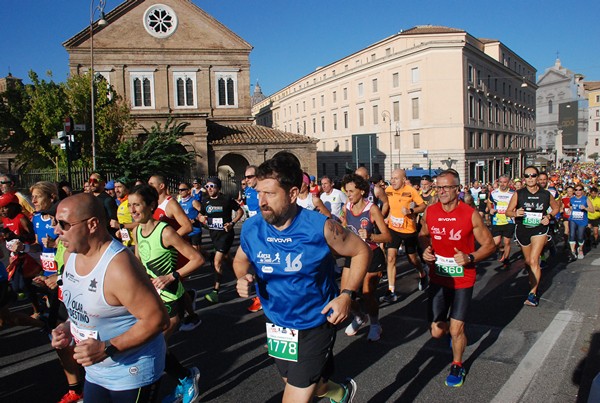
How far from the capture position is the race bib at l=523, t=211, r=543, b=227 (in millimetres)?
7430

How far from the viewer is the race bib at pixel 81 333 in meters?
2.64

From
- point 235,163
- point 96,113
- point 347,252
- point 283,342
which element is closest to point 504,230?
point 347,252

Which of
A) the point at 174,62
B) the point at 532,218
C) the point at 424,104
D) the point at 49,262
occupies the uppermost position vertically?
the point at 174,62

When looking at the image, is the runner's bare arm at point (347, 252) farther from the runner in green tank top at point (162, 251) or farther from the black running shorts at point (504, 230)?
the black running shorts at point (504, 230)

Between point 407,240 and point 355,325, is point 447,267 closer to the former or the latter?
point 355,325

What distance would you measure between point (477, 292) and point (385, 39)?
52050 mm

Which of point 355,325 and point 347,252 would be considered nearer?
point 347,252

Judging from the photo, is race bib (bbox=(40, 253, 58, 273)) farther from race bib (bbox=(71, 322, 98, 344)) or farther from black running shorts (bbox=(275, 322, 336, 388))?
black running shorts (bbox=(275, 322, 336, 388))

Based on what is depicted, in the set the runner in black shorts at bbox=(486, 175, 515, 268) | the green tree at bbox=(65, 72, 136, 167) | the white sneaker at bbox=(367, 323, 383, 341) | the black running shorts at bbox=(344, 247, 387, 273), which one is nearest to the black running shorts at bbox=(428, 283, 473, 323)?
the white sneaker at bbox=(367, 323, 383, 341)

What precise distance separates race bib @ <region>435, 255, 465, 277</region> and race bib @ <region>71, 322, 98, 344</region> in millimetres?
3286

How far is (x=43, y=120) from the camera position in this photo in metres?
26.2

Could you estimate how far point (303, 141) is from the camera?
107 ft

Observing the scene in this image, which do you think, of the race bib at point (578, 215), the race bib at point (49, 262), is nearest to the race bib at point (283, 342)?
the race bib at point (49, 262)

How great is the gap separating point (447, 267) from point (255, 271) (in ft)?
7.38
